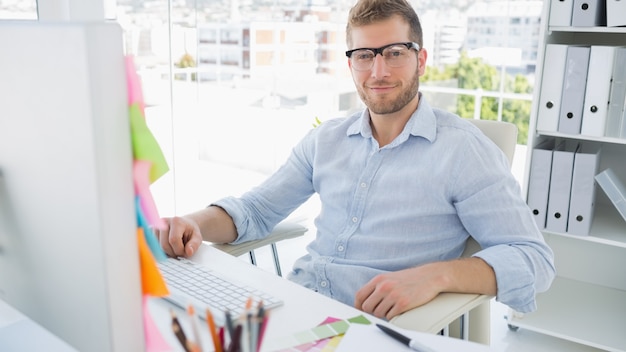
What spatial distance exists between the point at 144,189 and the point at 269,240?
3.73 ft

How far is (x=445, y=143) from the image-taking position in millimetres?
1488

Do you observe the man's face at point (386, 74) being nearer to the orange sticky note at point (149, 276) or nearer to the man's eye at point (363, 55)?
the man's eye at point (363, 55)

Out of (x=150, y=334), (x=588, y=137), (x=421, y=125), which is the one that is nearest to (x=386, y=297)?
(x=421, y=125)

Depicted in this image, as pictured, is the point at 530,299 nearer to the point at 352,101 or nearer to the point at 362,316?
the point at 362,316

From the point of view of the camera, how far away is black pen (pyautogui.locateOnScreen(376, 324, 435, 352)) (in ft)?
2.84

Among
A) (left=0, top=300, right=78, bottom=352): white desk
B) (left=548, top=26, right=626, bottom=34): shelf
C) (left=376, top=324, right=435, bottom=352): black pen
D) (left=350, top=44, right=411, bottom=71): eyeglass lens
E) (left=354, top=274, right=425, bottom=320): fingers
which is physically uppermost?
(left=548, top=26, right=626, bottom=34): shelf

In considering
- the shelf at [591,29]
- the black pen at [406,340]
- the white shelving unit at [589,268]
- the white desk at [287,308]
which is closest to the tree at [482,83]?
the white shelving unit at [589,268]

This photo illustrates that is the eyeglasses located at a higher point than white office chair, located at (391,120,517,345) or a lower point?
higher

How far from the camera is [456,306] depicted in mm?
1144

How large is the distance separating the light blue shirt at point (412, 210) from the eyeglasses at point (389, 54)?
0.13 meters

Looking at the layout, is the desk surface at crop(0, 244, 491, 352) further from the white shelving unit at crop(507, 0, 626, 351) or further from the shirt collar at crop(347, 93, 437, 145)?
the white shelving unit at crop(507, 0, 626, 351)

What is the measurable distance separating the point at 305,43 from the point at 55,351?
332 centimetres

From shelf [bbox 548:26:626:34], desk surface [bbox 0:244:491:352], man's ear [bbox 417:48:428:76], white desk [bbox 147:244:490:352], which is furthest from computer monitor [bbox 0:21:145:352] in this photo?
shelf [bbox 548:26:626:34]

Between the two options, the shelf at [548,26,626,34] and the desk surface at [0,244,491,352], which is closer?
the desk surface at [0,244,491,352]
